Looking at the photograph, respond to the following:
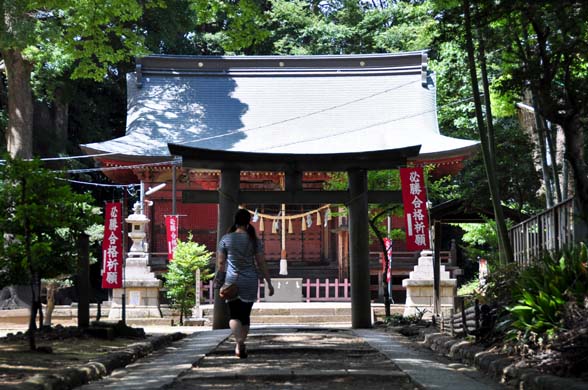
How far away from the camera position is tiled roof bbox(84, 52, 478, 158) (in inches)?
1201

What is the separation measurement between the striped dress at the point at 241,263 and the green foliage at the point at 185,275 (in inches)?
601

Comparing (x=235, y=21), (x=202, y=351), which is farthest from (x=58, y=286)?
(x=202, y=351)

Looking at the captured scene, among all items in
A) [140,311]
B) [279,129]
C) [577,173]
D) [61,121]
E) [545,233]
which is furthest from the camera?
[61,121]

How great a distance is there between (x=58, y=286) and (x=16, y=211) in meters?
10.6

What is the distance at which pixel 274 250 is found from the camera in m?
32.2

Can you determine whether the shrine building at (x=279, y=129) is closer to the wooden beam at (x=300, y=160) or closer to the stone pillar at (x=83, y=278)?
the wooden beam at (x=300, y=160)

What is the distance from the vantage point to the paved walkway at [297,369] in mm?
7668

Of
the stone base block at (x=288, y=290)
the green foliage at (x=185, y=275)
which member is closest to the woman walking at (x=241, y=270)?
the green foliage at (x=185, y=275)

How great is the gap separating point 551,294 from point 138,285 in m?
18.6

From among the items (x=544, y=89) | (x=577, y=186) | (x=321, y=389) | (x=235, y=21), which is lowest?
(x=321, y=389)

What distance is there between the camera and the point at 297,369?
8.52 meters

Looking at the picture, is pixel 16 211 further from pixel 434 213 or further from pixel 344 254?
pixel 344 254

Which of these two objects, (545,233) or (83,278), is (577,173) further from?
(83,278)

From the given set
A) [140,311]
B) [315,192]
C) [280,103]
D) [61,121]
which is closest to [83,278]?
[315,192]
